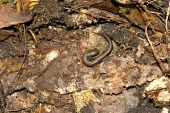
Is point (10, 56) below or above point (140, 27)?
below

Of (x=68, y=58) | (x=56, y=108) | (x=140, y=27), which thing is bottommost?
(x=56, y=108)

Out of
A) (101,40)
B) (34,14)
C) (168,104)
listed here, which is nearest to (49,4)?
(34,14)

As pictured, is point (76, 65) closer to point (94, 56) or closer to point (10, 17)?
point (94, 56)

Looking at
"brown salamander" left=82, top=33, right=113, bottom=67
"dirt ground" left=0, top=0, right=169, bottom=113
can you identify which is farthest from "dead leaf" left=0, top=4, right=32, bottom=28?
"brown salamander" left=82, top=33, right=113, bottom=67

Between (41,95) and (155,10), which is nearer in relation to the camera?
(155,10)

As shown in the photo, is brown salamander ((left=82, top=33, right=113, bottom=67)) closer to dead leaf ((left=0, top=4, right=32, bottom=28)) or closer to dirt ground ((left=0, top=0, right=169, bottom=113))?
dirt ground ((left=0, top=0, right=169, bottom=113))

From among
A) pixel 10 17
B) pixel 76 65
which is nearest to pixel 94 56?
pixel 76 65

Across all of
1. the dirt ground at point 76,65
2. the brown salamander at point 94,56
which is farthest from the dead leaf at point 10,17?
the brown salamander at point 94,56

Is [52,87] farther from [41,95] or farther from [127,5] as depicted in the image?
[127,5]
